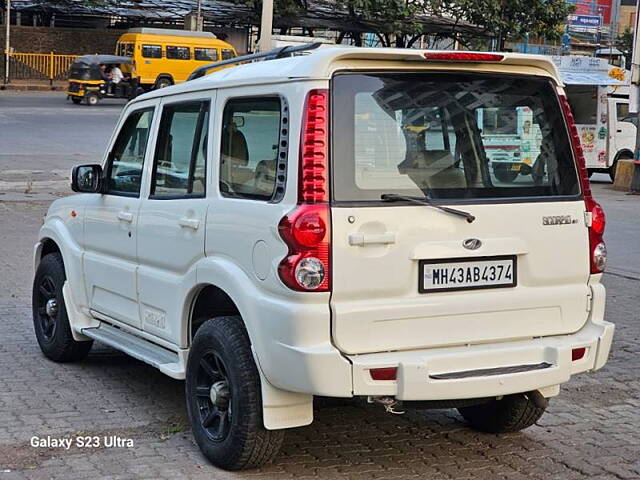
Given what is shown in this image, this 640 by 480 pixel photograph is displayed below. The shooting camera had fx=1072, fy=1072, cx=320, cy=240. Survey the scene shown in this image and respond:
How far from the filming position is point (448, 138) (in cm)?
499

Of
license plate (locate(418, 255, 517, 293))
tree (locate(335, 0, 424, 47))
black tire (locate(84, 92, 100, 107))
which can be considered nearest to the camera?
license plate (locate(418, 255, 517, 293))

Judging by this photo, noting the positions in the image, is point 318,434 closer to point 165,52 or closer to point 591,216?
point 591,216

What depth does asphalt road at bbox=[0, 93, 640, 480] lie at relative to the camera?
5094 mm

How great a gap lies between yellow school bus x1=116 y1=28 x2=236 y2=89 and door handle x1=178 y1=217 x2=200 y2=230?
122 feet

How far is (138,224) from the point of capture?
5902 mm

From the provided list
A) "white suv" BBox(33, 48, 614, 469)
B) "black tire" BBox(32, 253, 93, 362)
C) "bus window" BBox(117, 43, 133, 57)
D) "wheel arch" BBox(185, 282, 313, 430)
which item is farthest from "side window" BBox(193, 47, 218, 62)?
"wheel arch" BBox(185, 282, 313, 430)

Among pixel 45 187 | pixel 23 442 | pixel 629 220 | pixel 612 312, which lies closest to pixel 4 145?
pixel 45 187

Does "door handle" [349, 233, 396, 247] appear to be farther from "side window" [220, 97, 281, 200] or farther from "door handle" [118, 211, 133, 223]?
"door handle" [118, 211, 133, 223]

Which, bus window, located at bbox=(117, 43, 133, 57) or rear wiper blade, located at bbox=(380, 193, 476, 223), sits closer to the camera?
rear wiper blade, located at bbox=(380, 193, 476, 223)

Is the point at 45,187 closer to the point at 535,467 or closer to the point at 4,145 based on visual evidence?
the point at 4,145

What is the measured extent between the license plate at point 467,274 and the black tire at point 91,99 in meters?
34.6

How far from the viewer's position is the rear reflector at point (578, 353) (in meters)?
5.05

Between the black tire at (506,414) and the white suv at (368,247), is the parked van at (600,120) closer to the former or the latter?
the black tire at (506,414)

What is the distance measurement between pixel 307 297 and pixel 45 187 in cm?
1419
